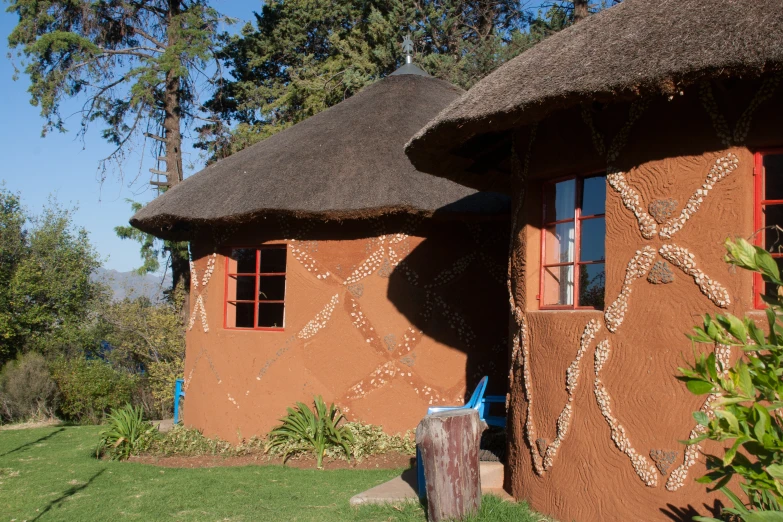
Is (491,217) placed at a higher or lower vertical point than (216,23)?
lower

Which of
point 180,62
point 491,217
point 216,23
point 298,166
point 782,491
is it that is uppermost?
point 216,23

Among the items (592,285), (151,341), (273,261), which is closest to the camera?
(592,285)

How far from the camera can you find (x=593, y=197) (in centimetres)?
588

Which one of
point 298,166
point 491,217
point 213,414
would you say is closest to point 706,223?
point 491,217

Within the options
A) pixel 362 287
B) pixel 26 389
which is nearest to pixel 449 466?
pixel 362 287

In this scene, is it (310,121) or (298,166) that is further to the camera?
(310,121)

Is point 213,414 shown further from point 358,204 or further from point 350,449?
point 358,204

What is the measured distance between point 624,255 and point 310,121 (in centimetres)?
706

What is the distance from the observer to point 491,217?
8.61m

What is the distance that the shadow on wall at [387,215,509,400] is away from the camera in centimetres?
872

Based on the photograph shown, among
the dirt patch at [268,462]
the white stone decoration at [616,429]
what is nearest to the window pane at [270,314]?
the dirt patch at [268,462]

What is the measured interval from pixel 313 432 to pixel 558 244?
152 inches

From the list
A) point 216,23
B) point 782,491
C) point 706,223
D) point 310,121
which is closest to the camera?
point 782,491

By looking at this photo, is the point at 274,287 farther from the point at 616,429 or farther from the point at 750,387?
the point at 750,387
